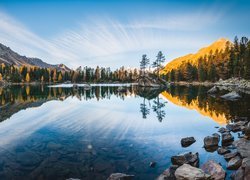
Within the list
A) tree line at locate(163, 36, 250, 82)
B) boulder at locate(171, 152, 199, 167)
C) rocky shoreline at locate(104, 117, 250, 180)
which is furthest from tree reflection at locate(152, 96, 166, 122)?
tree line at locate(163, 36, 250, 82)

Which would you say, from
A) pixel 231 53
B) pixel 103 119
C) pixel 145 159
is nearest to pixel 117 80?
pixel 231 53

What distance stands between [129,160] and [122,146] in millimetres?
2636

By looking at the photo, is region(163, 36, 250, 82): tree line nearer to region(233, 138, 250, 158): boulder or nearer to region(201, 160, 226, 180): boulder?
region(233, 138, 250, 158): boulder

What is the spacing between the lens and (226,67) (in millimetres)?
99562

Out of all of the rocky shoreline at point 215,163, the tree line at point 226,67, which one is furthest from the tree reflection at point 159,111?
the tree line at point 226,67

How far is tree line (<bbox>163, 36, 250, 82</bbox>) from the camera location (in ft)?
279

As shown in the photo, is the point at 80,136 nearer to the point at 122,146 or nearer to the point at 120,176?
the point at 122,146

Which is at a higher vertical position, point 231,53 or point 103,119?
point 231,53

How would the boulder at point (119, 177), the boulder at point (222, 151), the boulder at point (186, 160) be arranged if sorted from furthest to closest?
the boulder at point (222, 151) < the boulder at point (186, 160) < the boulder at point (119, 177)

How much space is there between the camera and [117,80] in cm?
19312

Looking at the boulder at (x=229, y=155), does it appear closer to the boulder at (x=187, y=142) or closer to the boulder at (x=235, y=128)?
the boulder at (x=187, y=142)

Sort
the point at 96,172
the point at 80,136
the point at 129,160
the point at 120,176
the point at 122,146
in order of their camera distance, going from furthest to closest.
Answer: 1. the point at 80,136
2. the point at 122,146
3. the point at 129,160
4. the point at 96,172
5. the point at 120,176

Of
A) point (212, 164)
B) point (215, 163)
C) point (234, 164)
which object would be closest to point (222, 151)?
point (234, 164)

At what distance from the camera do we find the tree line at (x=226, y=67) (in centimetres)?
8500
